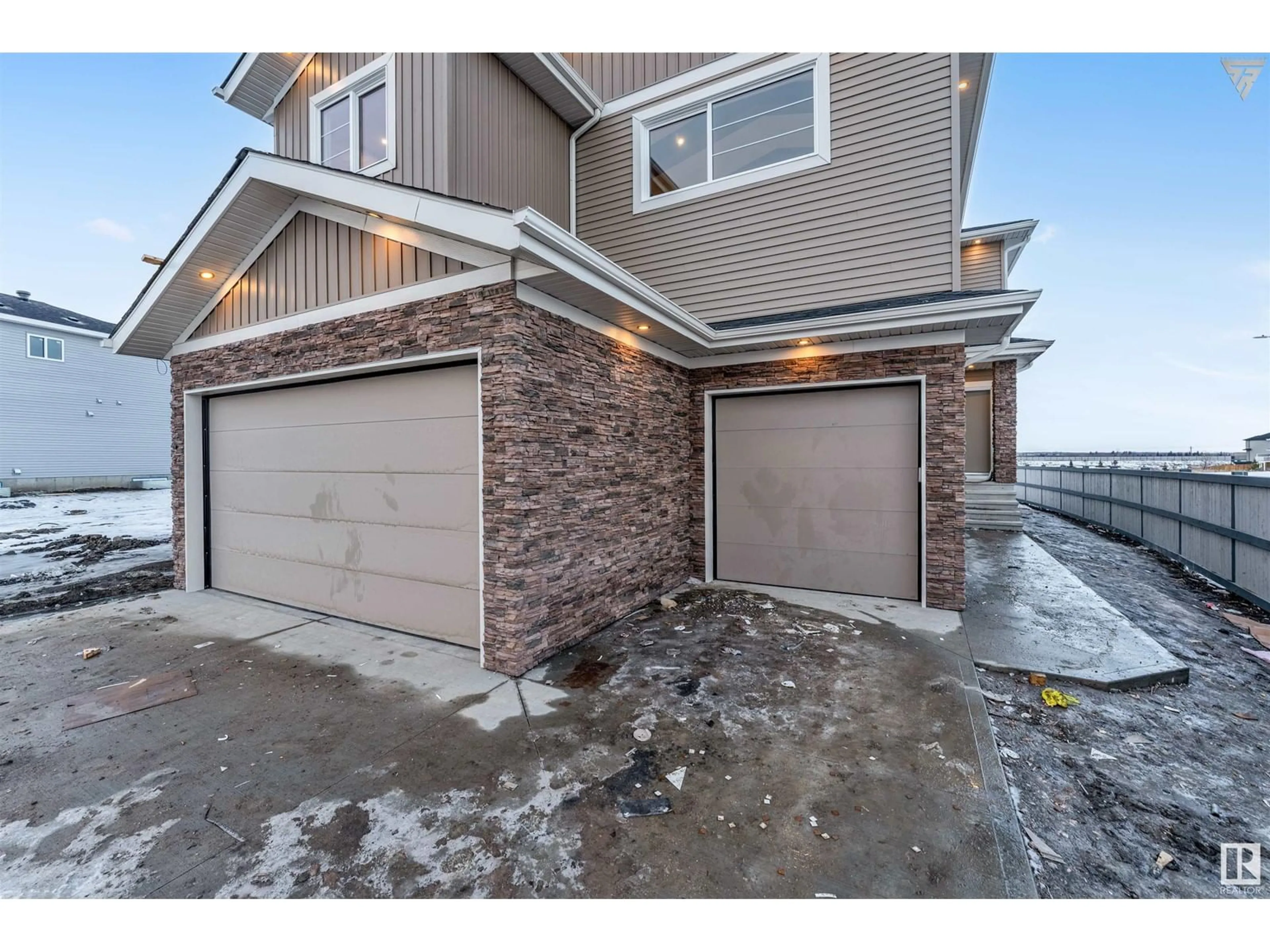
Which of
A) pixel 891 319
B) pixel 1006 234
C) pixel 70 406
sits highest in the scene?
pixel 1006 234

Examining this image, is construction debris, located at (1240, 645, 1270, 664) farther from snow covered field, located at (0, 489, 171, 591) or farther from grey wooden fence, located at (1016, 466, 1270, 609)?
snow covered field, located at (0, 489, 171, 591)

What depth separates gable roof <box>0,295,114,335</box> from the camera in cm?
1725

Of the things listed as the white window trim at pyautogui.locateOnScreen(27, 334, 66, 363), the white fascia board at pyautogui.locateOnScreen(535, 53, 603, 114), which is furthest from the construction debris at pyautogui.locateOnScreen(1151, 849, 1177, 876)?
the white window trim at pyautogui.locateOnScreen(27, 334, 66, 363)

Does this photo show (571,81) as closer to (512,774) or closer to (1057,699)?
(512,774)

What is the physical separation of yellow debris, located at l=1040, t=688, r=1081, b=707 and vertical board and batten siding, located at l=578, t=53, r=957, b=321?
407cm

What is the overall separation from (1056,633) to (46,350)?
28.8 m

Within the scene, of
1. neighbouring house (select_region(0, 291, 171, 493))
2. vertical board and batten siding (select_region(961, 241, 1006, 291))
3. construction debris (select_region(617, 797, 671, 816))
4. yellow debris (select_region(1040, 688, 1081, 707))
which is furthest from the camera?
neighbouring house (select_region(0, 291, 171, 493))

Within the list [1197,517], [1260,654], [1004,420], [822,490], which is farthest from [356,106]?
[1004,420]

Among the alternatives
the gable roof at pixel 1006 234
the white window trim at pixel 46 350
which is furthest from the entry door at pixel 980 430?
the white window trim at pixel 46 350

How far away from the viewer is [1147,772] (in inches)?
104

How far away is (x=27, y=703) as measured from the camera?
11.2 feet

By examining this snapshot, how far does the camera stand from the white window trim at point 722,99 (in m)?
5.81
